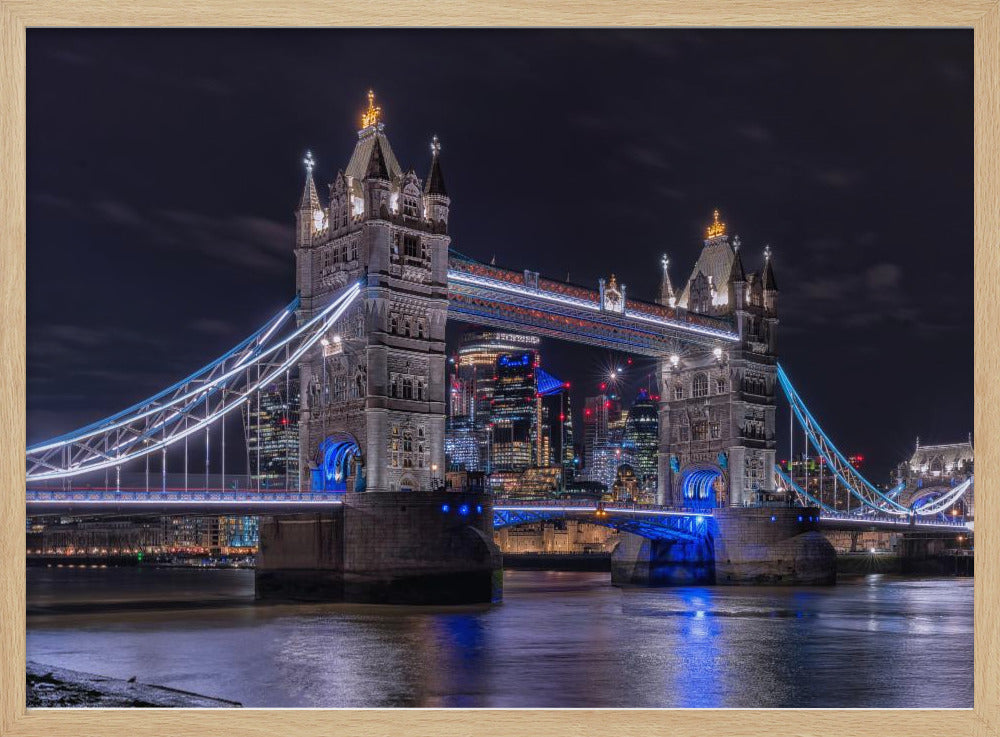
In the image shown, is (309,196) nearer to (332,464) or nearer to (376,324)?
(376,324)

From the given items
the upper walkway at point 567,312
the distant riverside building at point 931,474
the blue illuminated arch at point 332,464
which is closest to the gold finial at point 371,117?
the upper walkway at point 567,312

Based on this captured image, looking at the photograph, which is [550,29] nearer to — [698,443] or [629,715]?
[629,715]

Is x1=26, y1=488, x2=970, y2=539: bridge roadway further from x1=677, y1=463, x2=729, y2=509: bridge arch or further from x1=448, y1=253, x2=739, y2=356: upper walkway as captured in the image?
x1=448, y1=253, x2=739, y2=356: upper walkway

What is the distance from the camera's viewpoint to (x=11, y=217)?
44.9 feet

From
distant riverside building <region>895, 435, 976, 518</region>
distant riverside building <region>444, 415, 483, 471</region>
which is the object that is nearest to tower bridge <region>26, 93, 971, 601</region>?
distant riverside building <region>895, 435, 976, 518</region>

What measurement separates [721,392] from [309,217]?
A: 96.9 ft

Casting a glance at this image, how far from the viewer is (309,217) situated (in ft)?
176

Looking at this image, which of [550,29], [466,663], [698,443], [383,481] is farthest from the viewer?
[698,443]

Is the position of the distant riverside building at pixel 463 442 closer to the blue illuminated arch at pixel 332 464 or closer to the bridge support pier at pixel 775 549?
the bridge support pier at pixel 775 549

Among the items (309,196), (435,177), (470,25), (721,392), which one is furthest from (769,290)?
(470,25)

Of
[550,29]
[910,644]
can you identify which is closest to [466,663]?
[910,644]

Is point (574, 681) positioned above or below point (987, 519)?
below

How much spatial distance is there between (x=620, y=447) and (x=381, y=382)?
15036 centimetres

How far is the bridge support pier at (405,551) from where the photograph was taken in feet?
150
